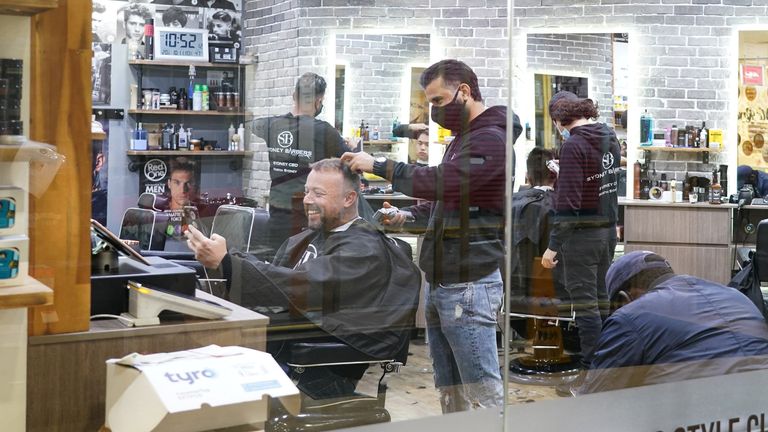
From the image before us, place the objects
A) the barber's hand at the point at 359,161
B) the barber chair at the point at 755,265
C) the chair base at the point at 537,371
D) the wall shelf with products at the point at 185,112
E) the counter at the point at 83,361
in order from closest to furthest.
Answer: the counter at the point at 83,361, the wall shelf with products at the point at 185,112, the barber's hand at the point at 359,161, the chair base at the point at 537,371, the barber chair at the point at 755,265

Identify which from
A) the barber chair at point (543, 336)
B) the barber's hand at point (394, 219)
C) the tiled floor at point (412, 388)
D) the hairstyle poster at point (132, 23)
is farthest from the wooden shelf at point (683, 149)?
the hairstyle poster at point (132, 23)

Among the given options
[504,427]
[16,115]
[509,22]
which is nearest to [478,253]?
[504,427]

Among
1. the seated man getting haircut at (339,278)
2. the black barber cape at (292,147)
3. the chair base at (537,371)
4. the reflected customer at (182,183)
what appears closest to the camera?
the reflected customer at (182,183)

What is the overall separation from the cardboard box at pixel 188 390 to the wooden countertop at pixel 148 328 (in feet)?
0.27

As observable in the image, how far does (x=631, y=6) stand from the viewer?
387 centimetres

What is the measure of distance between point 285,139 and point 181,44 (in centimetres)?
45

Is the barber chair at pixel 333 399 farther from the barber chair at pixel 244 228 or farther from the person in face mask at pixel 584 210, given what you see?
the person in face mask at pixel 584 210

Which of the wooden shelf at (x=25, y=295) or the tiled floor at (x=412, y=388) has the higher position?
the wooden shelf at (x=25, y=295)

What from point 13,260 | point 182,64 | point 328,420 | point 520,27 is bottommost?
point 328,420

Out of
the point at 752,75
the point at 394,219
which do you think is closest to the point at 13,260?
the point at 394,219

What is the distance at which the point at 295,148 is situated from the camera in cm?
287

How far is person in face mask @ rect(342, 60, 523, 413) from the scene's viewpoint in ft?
10.7

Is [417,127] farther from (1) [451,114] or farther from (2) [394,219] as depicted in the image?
(2) [394,219]

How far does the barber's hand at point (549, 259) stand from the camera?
12.0ft
